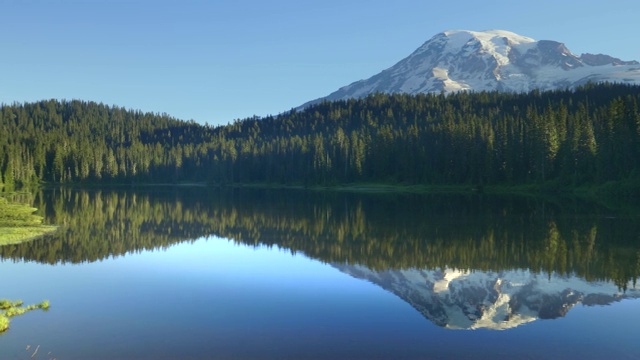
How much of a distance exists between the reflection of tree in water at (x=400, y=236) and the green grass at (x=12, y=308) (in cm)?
1515

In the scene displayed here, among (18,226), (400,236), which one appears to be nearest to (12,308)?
(400,236)

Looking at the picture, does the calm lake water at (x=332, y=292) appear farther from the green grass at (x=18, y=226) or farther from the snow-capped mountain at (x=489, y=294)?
A: the green grass at (x=18, y=226)

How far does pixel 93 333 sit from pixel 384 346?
12642 mm

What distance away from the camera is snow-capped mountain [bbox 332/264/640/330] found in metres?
26.3

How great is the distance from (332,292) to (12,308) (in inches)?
668

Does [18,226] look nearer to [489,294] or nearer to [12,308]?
[12,308]

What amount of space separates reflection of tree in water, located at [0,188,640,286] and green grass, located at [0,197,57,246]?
211 cm

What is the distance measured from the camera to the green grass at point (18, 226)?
51.4m

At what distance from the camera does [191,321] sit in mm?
24984

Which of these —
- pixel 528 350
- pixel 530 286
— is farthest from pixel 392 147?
pixel 528 350

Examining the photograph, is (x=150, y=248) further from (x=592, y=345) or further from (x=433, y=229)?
(x=592, y=345)

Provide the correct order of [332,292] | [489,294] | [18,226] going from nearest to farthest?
[489,294] → [332,292] → [18,226]

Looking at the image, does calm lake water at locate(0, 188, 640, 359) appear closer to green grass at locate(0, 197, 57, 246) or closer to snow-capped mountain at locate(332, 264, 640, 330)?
snow-capped mountain at locate(332, 264, 640, 330)

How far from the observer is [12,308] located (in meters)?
26.3
